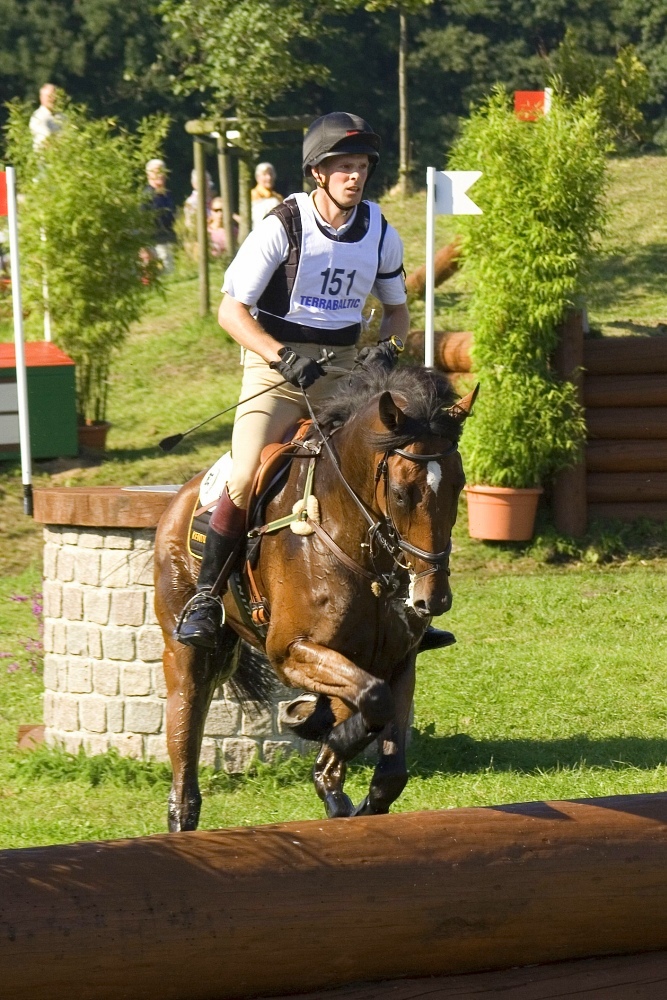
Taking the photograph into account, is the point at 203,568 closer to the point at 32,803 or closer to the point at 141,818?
the point at 141,818

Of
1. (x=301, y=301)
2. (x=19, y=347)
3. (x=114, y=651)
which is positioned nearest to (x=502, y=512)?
(x=19, y=347)

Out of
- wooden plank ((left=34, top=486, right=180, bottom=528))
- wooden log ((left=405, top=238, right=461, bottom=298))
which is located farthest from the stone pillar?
wooden log ((left=405, top=238, right=461, bottom=298))

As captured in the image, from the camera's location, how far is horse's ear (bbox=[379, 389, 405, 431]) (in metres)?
4.43

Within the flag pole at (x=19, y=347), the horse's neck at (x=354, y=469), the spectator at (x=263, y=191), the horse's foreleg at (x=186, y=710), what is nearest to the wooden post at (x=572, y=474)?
the flag pole at (x=19, y=347)

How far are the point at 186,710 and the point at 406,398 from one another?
1814 millimetres

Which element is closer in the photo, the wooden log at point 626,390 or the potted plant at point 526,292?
the potted plant at point 526,292

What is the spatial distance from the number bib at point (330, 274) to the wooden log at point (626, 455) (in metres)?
6.81

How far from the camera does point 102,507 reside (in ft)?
22.4

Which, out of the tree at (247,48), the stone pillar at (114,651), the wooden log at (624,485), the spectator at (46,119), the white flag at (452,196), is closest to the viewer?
the stone pillar at (114,651)

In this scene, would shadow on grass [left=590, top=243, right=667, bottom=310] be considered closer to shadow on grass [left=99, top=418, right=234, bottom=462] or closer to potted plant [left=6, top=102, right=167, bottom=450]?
shadow on grass [left=99, top=418, right=234, bottom=462]

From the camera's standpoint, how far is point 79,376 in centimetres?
1391

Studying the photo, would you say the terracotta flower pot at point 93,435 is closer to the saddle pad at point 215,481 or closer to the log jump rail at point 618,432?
the log jump rail at point 618,432

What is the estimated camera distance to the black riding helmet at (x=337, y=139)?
196 inches

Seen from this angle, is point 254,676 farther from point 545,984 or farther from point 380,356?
point 545,984
